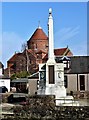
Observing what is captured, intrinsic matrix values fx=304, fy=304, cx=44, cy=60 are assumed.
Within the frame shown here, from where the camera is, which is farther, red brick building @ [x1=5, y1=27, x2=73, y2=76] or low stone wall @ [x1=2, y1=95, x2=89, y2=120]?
red brick building @ [x1=5, y1=27, x2=73, y2=76]

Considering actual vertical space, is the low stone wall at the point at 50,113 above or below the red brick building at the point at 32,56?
below

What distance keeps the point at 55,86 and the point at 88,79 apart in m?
9.10

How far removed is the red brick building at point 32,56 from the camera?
6594 cm

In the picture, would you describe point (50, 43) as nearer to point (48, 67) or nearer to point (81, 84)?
point (48, 67)

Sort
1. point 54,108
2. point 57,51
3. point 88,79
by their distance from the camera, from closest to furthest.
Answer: point 54,108, point 88,79, point 57,51

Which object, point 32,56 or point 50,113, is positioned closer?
point 50,113

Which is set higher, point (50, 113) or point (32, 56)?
point (32, 56)

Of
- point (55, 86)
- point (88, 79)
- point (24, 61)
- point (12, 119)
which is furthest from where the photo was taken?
point (24, 61)

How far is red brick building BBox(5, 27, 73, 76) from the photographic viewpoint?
65938 millimetres

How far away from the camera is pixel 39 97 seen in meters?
18.7

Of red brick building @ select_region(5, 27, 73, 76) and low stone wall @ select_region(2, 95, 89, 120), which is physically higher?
red brick building @ select_region(5, 27, 73, 76)

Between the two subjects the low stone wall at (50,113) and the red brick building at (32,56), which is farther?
the red brick building at (32,56)

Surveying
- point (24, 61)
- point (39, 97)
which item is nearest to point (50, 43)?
point (39, 97)

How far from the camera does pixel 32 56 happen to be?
70.6m
